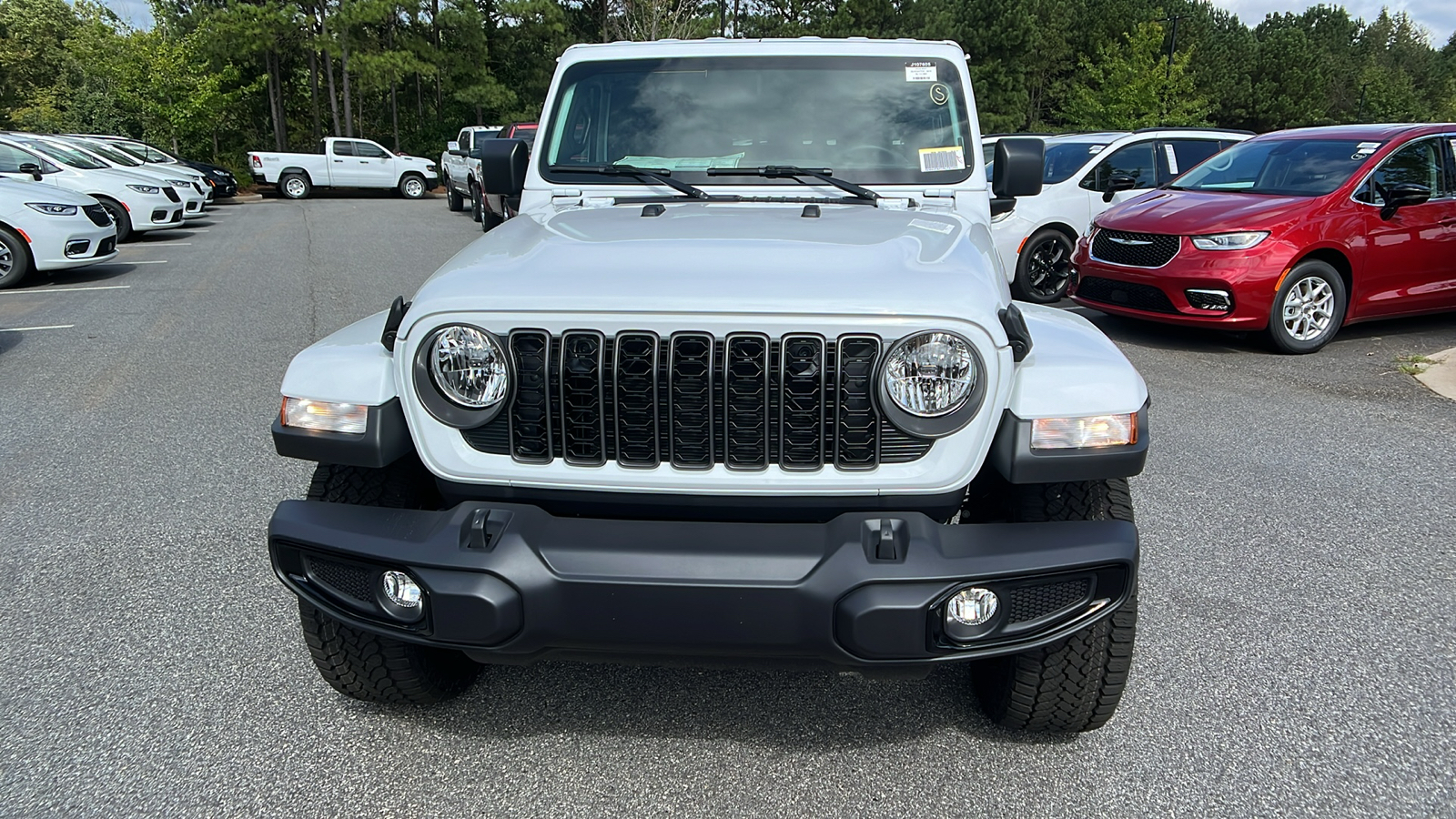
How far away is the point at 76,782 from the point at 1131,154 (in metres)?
10.3

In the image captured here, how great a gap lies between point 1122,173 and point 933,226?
27.1ft

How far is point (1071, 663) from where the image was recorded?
8.41ft

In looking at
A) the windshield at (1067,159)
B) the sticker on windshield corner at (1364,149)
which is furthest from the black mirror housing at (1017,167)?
the windshield at (1067,159)

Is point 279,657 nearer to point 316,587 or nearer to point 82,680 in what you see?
point 82,680

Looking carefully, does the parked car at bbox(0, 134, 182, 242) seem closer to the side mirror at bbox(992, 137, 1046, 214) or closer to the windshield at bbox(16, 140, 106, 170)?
the windshield at bbox(16, 140, 106, 170)

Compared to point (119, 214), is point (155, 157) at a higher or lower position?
higher

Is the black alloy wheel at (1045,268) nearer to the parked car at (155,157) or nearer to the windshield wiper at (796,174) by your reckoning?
the windshield wiper at (796,174)

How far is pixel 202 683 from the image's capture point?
3.07 meters

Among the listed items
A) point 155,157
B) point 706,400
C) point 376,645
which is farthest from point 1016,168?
Answer: point 155,157

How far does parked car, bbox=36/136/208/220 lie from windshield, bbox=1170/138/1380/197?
15.7 meters

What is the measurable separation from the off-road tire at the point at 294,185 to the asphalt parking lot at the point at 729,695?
87.1 feet

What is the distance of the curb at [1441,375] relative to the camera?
22.1ft

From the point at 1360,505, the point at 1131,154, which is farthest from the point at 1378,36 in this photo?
the point at 1360,505

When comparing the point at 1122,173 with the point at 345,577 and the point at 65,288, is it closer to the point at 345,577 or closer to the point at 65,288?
the point at 345,577
